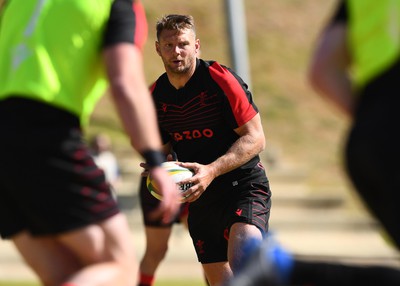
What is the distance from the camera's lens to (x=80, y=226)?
4.16 meters

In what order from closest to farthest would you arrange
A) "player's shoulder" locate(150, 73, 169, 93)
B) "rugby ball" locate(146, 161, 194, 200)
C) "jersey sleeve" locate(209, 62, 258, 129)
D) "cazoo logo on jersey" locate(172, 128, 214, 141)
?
1. "rugby ball" locate(146, 161, 194, 200)
2. "jersey sleeve" locate(209, 62, 258, 129)
3. "cazoo logo on jersey" locate(172, 128, 214, 141)
4. "player's shoulder" locate(150, 73, 169, 93)

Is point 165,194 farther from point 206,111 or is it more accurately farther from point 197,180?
point 206,111

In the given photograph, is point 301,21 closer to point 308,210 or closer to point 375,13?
point 308,210

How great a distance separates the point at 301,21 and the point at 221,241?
791 inches

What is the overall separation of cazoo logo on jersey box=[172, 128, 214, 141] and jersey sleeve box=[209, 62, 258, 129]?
18 cm

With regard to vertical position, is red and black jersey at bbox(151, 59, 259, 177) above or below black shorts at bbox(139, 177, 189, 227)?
above

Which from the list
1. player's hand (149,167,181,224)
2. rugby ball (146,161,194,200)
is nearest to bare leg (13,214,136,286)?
player's hand (149,167,181,224)

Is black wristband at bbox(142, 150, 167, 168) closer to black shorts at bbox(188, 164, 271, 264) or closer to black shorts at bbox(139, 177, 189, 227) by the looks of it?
black shorts at bbox(188, 164, 271, 264)

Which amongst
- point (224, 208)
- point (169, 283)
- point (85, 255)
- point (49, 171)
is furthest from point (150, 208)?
point (169, 283)

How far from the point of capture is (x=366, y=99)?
3.86 m

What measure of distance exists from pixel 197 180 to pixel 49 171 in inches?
88.1

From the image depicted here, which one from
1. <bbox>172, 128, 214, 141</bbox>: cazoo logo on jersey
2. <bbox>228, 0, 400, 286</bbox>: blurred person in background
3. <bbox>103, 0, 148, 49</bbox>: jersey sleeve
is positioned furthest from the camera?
<bbox>172, 128, 214, 141</bbox>: cazoo logo on jersey

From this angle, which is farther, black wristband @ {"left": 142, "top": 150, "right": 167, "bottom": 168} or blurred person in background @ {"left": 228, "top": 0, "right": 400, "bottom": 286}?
black wristband @ {"left": 142, "top": 150, "right": 167, "bottom": 168}

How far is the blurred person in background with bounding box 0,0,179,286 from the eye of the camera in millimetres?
4160
